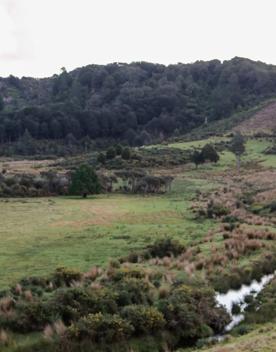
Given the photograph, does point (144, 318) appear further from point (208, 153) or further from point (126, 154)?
point (126, 154)

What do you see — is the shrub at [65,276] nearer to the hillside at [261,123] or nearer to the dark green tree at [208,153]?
the dark green tree at [208,153]

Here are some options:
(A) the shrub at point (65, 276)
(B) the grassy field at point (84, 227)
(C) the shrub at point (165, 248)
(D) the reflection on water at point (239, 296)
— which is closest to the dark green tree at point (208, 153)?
(B) the grassy field at point (84, 227)

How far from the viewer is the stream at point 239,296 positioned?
24719 mm

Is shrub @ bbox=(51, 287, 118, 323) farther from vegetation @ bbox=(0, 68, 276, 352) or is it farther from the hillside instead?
the hillside

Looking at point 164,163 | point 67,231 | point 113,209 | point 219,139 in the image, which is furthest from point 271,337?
point 219,139

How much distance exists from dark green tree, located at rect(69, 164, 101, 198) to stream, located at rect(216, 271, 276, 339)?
47.6m

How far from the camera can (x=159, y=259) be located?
33781mm

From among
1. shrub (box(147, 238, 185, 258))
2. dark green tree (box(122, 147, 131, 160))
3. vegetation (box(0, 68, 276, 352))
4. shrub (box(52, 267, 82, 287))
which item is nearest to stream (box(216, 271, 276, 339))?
vegetation (box(0, 68, 276, 352))

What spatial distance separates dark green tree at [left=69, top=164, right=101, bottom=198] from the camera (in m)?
76.4

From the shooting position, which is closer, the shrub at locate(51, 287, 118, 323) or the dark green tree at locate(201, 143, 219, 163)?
the shrub at locate(51, 287, 118, 323)

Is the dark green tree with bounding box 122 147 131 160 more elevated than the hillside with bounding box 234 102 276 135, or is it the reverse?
the hillside with bounding box 234 102 276 135

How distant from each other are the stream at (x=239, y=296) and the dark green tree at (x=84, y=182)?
47.6 m

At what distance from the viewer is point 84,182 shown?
252 ft

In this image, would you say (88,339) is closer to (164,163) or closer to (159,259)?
(159,259)
